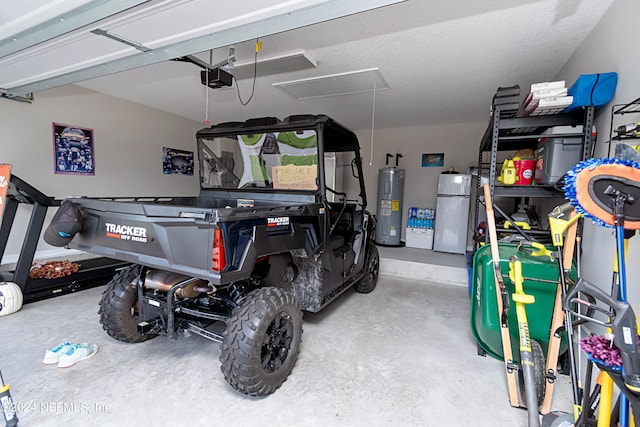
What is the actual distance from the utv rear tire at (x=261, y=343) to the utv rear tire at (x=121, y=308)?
38.6 inches

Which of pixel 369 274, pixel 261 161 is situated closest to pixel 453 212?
pixel 369 274

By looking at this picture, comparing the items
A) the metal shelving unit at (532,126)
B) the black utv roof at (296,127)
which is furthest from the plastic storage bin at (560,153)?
the black utv roof at (296,127)

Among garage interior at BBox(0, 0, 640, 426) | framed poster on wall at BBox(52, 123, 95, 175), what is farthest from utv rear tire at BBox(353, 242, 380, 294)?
framed poster on wall at BBox(52, 123, 95, 175)

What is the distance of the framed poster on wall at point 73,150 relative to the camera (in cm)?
411

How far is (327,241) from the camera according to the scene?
96.9 inches

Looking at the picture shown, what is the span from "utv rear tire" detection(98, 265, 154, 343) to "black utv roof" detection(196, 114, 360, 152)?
4.53 ft

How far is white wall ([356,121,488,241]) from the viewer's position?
5797mm

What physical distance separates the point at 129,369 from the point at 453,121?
613 centimetres

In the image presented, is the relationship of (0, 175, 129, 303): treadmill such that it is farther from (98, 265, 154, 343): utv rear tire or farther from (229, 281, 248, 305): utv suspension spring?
(229, 281, 248, 305): utv suspension spring

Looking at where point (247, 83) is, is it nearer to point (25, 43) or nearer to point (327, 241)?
point (25, 43)

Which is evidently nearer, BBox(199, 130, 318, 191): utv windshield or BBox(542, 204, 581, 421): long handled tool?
BBox(542, 204, 581, 421): long handled tool

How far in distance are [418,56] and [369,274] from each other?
8.19ft

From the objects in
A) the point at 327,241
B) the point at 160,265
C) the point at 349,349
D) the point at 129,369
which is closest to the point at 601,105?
the point at 327,241

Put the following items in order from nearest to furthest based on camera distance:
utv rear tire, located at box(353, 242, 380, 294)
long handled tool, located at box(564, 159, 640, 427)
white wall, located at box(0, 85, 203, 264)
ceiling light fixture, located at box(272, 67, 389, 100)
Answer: long handled tool, located at box(564, 159, 640, 427) < ceiling light fixture, located at box(272, 67, 389, 100) < utv rear tire, located at box(353, 242, 380, 294) < white wall, located at box(0, 85, 203, 264)
